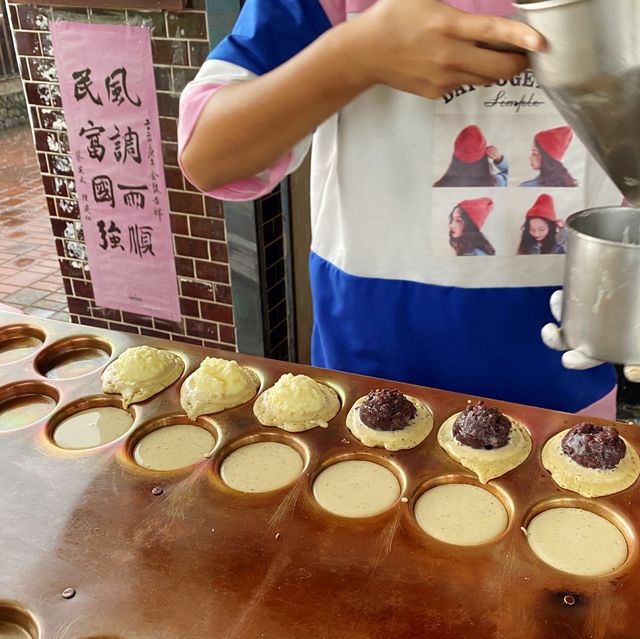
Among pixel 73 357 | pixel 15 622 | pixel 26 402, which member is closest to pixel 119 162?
pixel 73 357

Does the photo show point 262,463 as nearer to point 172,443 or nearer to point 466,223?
point 172,443

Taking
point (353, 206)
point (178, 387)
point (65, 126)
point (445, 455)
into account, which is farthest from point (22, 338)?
point (65, 126)

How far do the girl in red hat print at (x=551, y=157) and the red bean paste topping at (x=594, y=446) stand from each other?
1.76 feet

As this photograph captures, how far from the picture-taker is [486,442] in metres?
1.50

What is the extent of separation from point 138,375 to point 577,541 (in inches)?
42.5

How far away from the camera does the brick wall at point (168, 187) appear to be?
317 cm

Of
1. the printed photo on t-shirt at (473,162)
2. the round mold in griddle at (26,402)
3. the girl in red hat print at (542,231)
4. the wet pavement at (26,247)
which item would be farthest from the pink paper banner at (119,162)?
the girl in red hat print at (542,231)

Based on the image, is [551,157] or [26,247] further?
[26,247]

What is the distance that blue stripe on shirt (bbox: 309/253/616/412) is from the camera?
158 cm

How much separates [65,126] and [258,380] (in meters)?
2.47

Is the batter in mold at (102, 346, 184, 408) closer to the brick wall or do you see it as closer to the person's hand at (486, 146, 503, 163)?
the person's hand at (486, 146, 503, 163)

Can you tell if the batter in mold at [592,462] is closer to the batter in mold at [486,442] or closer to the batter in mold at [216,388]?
the batter in mold at [486,442]

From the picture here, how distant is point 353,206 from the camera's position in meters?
1.60

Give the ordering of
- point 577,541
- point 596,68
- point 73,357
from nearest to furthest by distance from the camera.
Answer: point 596,68 < point 577,541 < point 73,357
